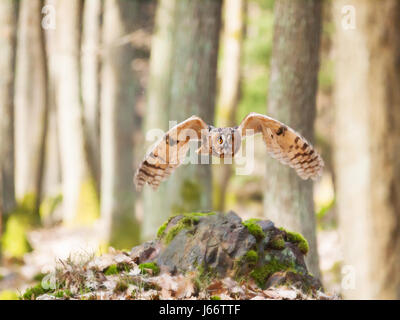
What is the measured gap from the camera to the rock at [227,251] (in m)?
4.10

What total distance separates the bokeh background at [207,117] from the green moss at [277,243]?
0.50 meters

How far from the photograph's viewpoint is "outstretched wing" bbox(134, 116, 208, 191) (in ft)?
14.2

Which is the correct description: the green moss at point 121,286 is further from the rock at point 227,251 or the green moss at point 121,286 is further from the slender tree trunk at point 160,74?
the slender tree trunk at point 160,74

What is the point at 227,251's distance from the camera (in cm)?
413

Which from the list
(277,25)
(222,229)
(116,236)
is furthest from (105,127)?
(222,229)

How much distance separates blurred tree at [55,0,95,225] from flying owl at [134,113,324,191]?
10.3 meters

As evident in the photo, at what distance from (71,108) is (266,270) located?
11492 mm

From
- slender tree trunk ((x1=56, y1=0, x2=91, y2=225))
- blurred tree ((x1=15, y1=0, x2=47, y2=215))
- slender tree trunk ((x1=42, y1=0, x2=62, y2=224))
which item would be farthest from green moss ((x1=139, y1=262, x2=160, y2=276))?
slender tree trunk ((x1=42, y1=0, x2=62, y2=224))

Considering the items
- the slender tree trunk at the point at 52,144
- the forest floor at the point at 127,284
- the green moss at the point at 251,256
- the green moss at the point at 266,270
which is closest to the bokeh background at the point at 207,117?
the forest floor at the point at 127,284

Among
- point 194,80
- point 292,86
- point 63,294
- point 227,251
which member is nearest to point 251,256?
point 227,251

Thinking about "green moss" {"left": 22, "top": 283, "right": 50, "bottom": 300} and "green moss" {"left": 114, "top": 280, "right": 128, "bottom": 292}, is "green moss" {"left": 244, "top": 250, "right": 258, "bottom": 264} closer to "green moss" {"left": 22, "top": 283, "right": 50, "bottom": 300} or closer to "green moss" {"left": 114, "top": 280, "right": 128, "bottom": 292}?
"green moss" {"left": 114, "top": 280, "right": 128, "bottom": 292}

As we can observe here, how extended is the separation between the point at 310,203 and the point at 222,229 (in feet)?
8.12

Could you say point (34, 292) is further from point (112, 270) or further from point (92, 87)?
point (92, 87)
